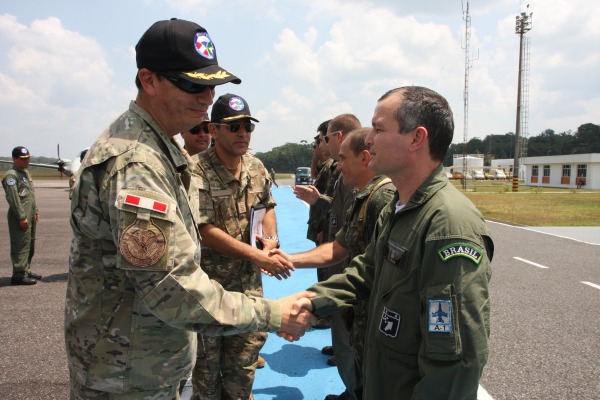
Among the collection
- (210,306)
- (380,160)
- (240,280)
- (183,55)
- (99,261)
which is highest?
(183,55)

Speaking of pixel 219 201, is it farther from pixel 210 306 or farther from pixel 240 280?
pixel 210 306

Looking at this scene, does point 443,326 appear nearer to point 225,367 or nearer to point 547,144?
point 225,367

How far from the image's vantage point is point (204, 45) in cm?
177

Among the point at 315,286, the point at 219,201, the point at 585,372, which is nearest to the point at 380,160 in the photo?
the point at 315,286

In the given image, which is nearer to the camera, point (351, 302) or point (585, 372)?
point (351, 302)

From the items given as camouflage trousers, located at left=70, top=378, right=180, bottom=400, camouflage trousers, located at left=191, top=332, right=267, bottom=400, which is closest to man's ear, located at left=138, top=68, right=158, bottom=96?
camouflage trousers, located at left=70, top=378, right=180, bottom=400

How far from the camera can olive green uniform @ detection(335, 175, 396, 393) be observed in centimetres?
257

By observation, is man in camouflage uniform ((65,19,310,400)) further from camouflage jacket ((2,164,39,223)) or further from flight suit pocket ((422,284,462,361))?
camouflage jacket ((2,164,39,223))

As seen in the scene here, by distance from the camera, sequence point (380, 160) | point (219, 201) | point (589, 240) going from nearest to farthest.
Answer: point (380, 160)
point (219, 201)
point (589, 240)

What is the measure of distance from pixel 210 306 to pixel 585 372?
4.16m

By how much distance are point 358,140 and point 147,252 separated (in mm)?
1927

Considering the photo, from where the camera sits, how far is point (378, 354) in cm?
184

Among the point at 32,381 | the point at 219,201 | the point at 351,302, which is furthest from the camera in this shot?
the point at 32,381

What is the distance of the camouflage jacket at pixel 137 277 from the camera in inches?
57.6
